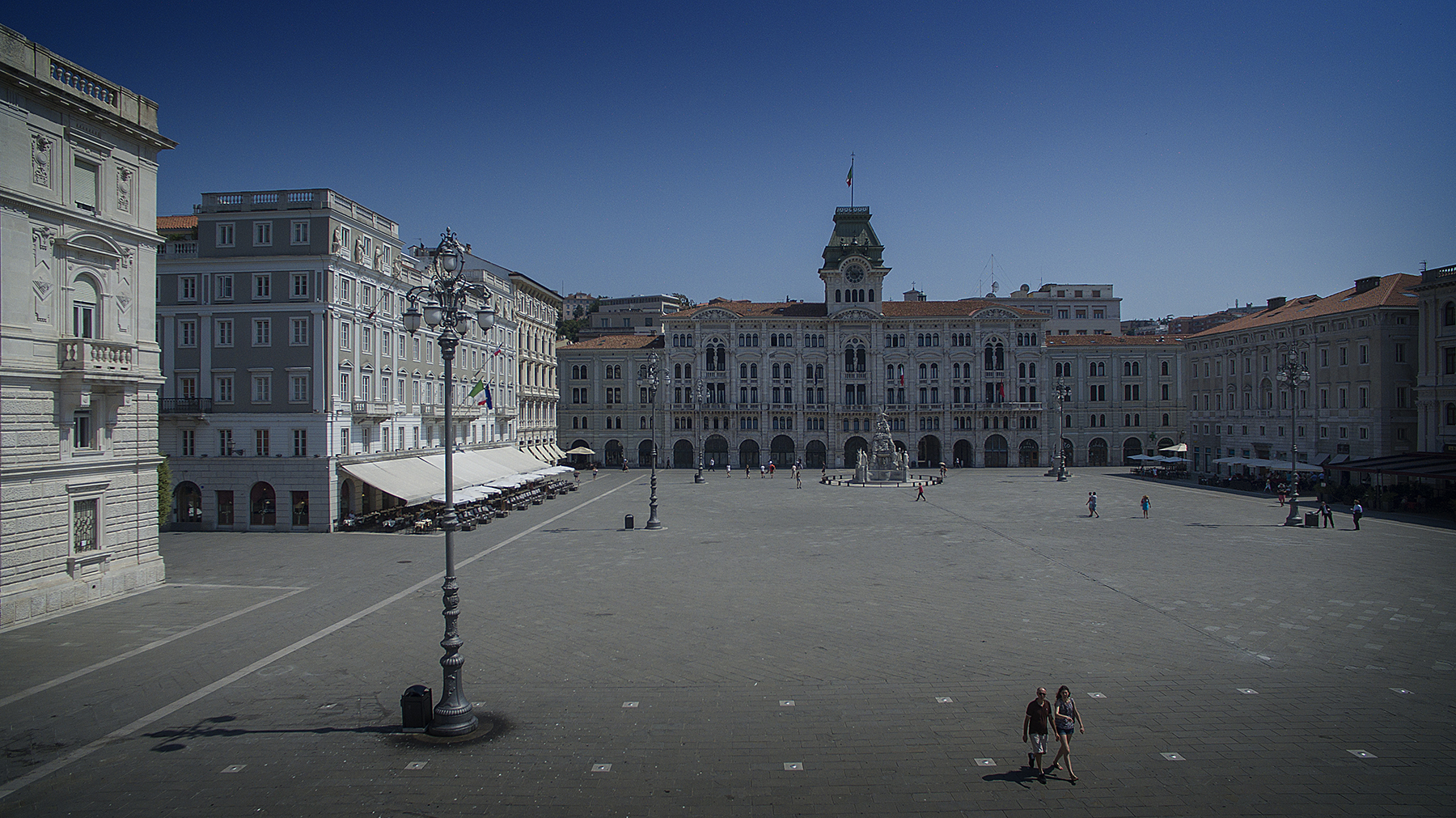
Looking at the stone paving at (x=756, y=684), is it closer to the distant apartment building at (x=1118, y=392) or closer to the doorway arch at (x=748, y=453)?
the doorway arch at (x=748, y=453)

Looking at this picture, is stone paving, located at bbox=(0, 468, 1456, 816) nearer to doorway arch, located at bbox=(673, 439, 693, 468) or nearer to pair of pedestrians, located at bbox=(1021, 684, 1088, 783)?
pair of pedestrians, located at bbox=(1021, 684, 1088, 783)

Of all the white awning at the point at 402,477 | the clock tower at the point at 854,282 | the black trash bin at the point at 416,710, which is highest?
the clock tower at the point at 854,282

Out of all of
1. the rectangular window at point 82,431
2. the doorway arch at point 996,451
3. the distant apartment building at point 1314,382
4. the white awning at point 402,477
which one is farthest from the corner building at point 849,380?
the rectangular window at point 82,431

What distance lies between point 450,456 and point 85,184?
19237 mm

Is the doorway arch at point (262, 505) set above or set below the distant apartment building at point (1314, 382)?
below

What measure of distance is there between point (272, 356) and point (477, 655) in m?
27.7

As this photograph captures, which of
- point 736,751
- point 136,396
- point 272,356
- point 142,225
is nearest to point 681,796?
point 736,751

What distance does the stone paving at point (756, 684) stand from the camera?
37.8ft

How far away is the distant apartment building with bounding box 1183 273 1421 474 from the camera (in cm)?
5103

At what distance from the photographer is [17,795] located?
37.6 feet

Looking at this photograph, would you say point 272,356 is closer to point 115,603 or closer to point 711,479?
point 115,603

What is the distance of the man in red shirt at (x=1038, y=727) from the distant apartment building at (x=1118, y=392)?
76810 mm

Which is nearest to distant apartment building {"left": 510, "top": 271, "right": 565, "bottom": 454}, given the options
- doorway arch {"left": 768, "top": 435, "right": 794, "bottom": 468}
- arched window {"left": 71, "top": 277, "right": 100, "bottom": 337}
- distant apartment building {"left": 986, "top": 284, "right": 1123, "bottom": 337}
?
doorway arch {"left": 768, "top": 435, "right": 794, "bottom": 468}

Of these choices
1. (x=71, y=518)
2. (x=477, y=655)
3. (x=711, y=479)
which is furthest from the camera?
(x=711, y=479)
